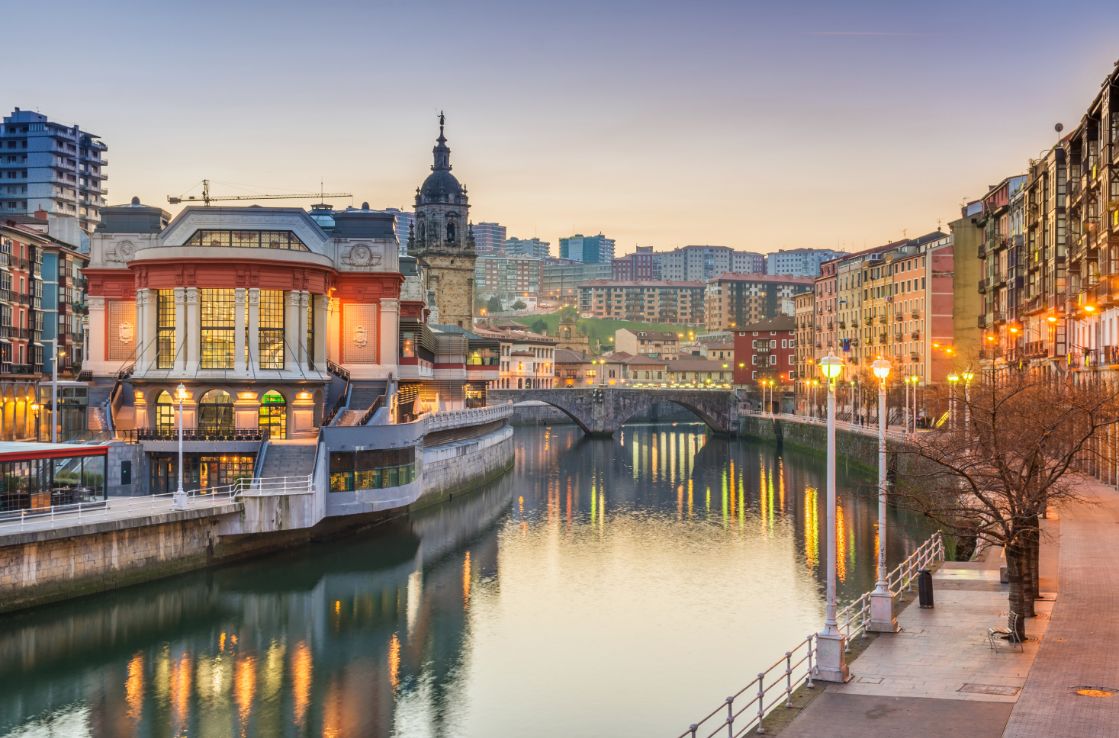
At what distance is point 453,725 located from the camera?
33500 millimetres

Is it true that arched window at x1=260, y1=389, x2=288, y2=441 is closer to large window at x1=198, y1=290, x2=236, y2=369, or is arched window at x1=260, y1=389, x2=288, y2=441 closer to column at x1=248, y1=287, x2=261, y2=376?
column at x1=248, y1=287, x2=261, y2=376

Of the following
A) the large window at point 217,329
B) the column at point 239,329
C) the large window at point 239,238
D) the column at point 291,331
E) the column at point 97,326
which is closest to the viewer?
the column at point 239,329

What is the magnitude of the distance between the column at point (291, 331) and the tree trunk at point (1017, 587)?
48832mm

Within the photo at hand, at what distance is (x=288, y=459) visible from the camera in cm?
6122

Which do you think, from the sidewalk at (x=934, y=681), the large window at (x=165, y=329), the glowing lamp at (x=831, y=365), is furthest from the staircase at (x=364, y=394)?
the glowing lamp at (x=831, y=365)

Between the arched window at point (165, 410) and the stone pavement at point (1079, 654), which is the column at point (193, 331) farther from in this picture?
the stone pavement at point (1079, 654)

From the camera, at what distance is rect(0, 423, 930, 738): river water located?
34469 millimetres

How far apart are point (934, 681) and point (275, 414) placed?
164ft

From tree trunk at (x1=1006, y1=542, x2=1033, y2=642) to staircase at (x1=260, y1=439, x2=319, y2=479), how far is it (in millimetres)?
37614

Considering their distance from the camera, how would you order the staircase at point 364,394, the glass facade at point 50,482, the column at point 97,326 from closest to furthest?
the glass facade at point 50,482, the column at point 97,326, the staircase at point 364,394

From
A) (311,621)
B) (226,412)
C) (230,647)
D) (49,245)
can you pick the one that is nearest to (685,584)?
(311,621)

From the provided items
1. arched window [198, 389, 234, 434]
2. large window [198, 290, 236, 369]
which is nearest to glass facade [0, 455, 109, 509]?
arched window [198, 389, 234, 434]

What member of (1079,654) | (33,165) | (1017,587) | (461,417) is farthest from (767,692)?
(33,165)

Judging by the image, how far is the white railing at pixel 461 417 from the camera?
8238 cm
